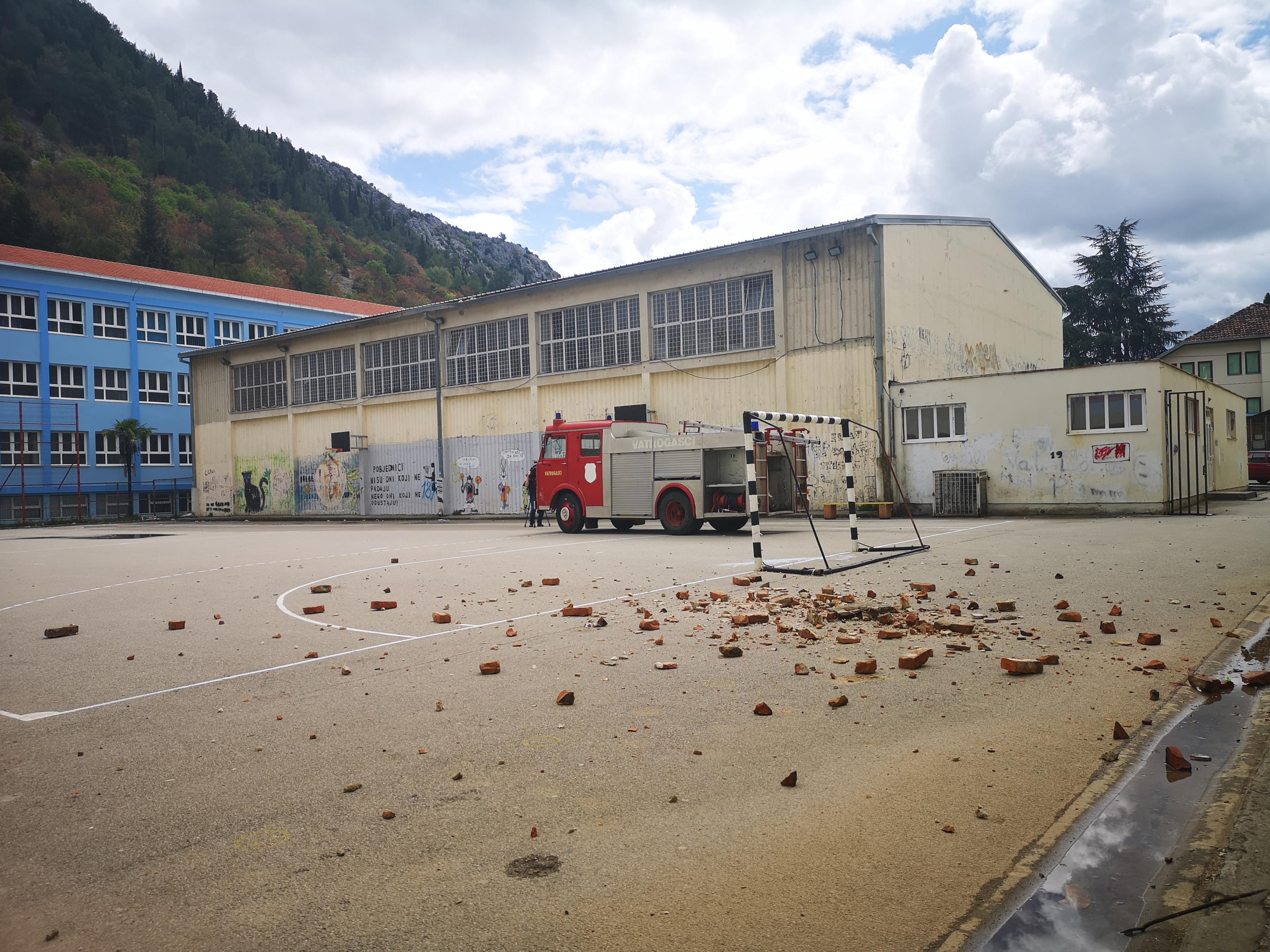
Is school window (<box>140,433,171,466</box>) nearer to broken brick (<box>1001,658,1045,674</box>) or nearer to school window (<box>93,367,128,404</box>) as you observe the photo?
school window (<box>93,367,128,404</box>)

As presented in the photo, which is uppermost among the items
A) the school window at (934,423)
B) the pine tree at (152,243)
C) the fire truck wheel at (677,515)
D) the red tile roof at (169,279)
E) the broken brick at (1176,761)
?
the pine tree at (152,243)

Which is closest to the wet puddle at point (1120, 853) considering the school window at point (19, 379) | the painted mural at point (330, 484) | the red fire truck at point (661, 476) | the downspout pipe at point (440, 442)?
the red fire truck at point (661, 476)

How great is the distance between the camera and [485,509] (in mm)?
35688

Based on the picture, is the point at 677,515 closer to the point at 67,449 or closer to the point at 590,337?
the point at 590,337

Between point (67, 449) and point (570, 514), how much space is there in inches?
1710

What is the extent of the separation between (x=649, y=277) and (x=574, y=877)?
2882cm

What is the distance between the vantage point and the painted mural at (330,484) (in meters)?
40.5

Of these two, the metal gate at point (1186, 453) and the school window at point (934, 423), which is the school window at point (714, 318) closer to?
the school window at point (934, 423)

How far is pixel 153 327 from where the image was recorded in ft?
188

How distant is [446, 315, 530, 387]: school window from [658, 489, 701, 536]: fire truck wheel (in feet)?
49.9

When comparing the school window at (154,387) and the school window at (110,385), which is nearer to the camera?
the school window at (110,385)

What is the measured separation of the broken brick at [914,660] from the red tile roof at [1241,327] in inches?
2677

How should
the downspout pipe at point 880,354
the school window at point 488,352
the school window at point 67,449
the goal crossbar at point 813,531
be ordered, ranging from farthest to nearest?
the school window at point 67,449, the school window at point 488,352, the downspout pipe at point 880,354, the goal crossbar at point 813,531

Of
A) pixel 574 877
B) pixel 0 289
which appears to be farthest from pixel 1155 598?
pixel 0 289
